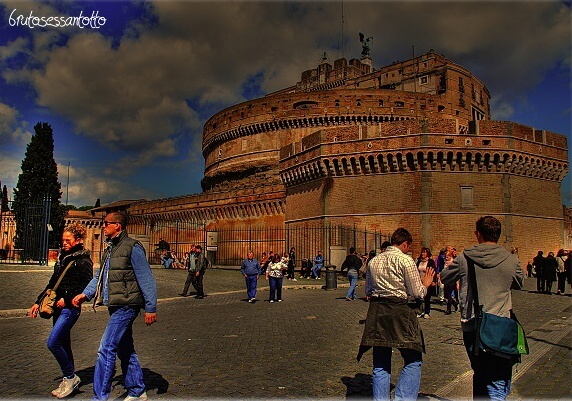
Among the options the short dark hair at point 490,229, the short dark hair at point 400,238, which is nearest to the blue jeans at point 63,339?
the short dark hair at point 400,238

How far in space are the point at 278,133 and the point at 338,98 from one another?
238 inches

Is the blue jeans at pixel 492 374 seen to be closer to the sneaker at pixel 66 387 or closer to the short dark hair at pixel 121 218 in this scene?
the short dark hair at pixel 121 218

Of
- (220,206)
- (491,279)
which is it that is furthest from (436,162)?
(491,279)

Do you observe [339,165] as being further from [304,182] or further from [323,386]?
[323,386]

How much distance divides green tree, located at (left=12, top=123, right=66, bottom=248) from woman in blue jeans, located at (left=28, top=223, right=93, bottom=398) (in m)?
32.0

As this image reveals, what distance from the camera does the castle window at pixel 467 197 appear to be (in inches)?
948

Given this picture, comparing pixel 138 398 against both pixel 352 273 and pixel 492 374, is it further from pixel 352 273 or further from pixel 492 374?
pixel 352 273

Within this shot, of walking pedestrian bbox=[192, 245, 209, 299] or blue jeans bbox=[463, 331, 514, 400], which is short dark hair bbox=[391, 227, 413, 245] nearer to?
blue jeans bbox=[463, 331, 514, 400]

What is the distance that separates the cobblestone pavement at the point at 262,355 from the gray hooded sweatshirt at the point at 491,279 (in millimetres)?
1326

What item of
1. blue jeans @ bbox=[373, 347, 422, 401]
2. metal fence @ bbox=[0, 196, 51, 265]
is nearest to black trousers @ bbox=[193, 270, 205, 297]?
metal fence @ bbox=[0, 196, 51, 265]

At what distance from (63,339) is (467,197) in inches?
889

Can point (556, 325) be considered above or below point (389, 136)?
below

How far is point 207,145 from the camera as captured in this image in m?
53.2

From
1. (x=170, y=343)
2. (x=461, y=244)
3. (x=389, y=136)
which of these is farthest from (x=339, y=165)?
(x=170, y=343)
